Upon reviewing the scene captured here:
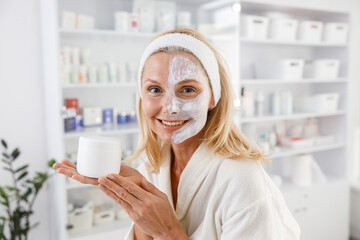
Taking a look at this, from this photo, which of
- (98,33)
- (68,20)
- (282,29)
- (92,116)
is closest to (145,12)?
(98,33)

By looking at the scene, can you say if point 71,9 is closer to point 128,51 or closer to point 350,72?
point 128,51

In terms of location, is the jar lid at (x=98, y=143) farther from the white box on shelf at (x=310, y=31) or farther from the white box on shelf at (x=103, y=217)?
the white box on shelf at (x=310, y=31)

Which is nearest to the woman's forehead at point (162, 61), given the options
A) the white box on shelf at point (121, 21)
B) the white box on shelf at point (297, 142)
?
the white box on shelf at point (121, 21)

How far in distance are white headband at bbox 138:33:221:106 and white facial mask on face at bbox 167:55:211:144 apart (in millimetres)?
18

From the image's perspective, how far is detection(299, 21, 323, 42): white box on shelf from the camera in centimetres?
226

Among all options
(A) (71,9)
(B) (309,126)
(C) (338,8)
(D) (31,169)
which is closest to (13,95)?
(D) (31,169)

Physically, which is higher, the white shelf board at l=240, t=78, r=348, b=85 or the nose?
the white shelf board at l=240, t=78, r=348, b=85

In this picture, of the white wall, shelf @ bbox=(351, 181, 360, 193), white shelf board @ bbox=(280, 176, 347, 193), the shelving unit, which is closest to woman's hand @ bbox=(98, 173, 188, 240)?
the shelving unit

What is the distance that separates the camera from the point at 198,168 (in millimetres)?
742

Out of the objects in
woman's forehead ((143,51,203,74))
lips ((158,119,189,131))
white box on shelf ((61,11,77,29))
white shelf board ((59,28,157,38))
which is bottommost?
lips ((158,119,189,131))

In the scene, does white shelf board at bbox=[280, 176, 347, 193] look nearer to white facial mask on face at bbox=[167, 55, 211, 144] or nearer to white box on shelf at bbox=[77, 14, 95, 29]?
white box on shelf at bbox=[77, 14, 95, 29]

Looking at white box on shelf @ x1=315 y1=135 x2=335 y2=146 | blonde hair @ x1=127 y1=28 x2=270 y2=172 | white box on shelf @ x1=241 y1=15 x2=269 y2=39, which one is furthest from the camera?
white box on shelf @ x1=315 y1=135 x2=335 y2=146

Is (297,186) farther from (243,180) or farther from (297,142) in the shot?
(243,180)

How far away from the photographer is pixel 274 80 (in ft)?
7.01
